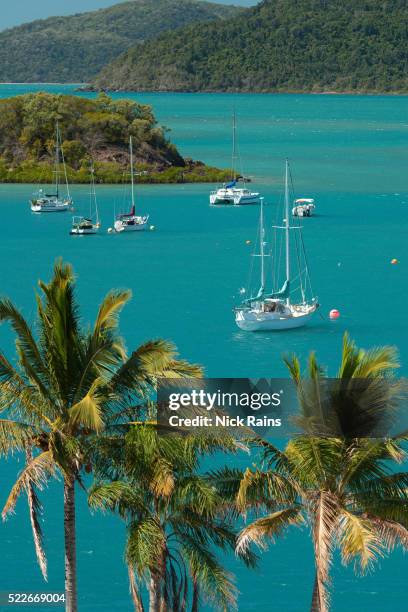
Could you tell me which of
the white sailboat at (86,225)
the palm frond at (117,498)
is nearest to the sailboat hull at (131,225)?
the white sailboat at (86,225)

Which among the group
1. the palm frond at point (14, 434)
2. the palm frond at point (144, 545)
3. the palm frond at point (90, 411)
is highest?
the palm frond at point (90, 411)

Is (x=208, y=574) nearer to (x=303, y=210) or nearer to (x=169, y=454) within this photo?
(x=169, y=454)

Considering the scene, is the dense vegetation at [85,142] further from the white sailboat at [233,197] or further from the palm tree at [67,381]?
the palm tree at [67,381]

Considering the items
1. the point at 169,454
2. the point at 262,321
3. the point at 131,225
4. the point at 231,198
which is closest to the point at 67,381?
the point at 169,454

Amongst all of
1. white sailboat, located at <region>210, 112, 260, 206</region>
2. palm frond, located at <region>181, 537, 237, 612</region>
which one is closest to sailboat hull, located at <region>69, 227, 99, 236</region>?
white sailboat, located at <region>210, 112, 260, 206</region>

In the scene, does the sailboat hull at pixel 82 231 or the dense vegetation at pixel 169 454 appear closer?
the dense vegetation at pixel 169 454
